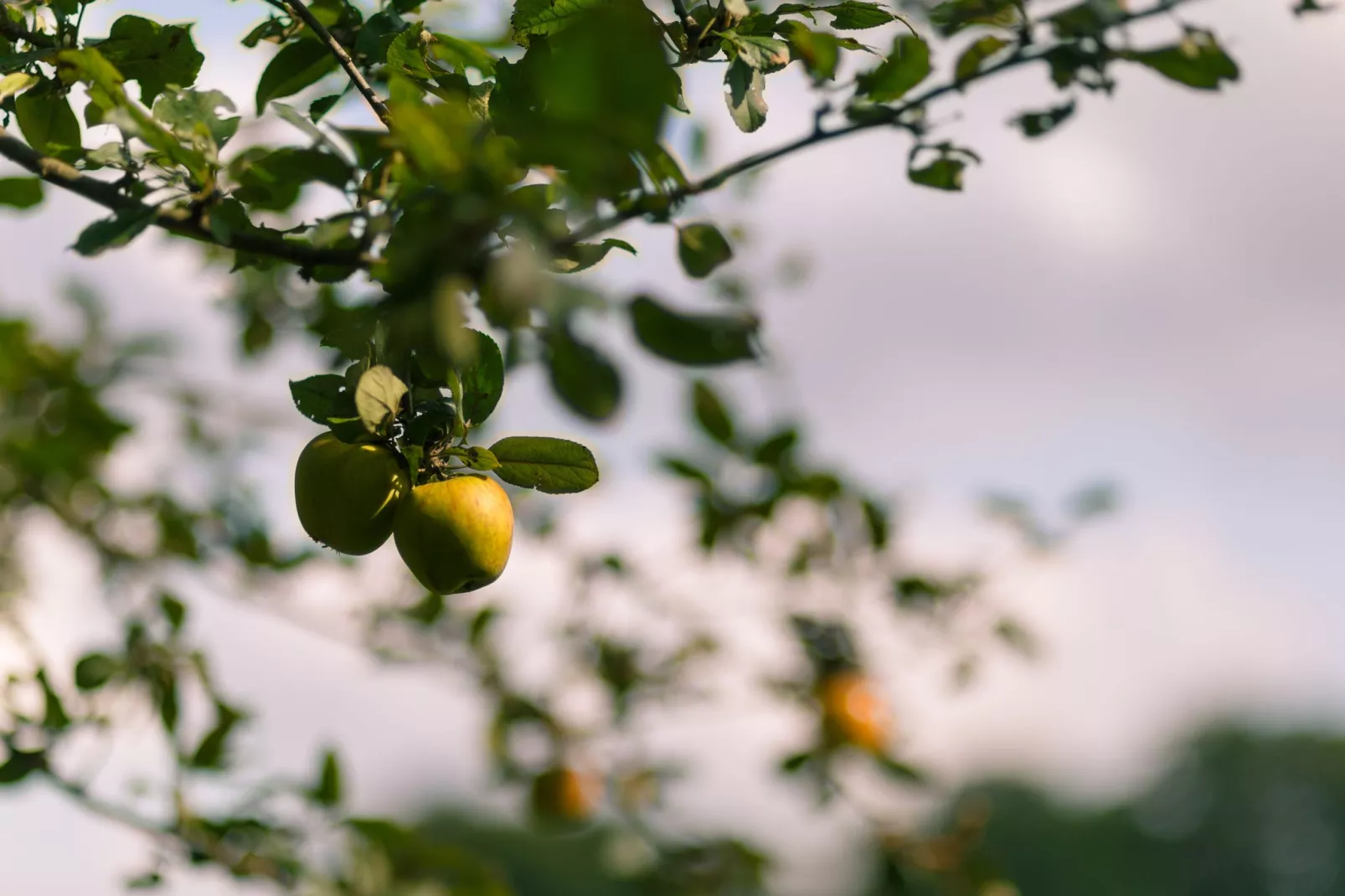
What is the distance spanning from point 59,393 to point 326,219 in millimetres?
2030

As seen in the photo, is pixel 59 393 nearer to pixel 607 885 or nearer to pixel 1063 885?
pixel 607 885

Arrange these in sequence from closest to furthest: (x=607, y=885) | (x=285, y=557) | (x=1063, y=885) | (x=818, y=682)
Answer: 1. (x=285, y=557)
2. (x=818, y=682)
3. (x=607, y=885)
4. (x=1063, y=885)

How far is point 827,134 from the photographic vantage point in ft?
3.61

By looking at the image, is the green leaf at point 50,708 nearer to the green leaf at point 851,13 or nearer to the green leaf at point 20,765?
the green leaf at point 20,765

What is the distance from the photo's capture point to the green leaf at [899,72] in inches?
42.9

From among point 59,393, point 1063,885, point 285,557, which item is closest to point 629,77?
point 285,557

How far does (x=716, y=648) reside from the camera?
2766 millimetres

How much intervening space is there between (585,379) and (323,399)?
0.64 feet

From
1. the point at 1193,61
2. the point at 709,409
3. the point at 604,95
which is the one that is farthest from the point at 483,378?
the point at 709,409

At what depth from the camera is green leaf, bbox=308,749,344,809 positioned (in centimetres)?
165

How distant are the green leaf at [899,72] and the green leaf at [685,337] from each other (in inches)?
14.0

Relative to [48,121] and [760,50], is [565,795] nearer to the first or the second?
[48,121]

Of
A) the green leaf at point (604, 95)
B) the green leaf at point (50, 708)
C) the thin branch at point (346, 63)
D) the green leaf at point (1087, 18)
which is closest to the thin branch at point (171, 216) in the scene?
the thin branch at point (346, 63)

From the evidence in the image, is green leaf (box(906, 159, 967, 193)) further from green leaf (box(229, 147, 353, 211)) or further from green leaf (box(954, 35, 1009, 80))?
green leaf (box(229, 147, 353, 211))
